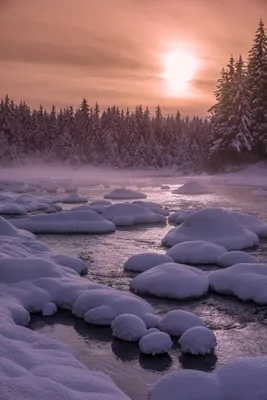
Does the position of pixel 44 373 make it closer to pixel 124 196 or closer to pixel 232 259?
pixel 232 259

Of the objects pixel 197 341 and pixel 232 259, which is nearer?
pixel 197 341

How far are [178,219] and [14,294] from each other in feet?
41.1

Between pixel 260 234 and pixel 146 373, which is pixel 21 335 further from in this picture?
pixel 260 234

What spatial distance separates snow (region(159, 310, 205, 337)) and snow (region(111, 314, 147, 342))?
1.21 ft

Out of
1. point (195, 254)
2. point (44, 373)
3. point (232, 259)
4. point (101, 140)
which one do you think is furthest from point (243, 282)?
point (101, 140)

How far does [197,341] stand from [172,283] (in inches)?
113

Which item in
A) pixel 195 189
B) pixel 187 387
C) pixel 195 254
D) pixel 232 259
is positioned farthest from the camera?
pixel 195 189

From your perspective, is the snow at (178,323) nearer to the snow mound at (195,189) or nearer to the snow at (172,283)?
the snow at (172,283)

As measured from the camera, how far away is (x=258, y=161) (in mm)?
47312

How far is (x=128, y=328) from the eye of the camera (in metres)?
8.41

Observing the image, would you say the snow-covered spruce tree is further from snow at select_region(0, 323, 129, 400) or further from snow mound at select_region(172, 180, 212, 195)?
snow at select_region(0, 323, 129, 400)

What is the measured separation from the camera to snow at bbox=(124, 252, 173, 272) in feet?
41.6

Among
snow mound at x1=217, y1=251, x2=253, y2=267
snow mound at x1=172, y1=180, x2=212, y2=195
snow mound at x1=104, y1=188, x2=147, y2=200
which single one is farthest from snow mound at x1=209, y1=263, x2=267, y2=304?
snow mound at x1=172, y1=180, x2=212, y2=195

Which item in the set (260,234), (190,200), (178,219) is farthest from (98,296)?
(190,200)
